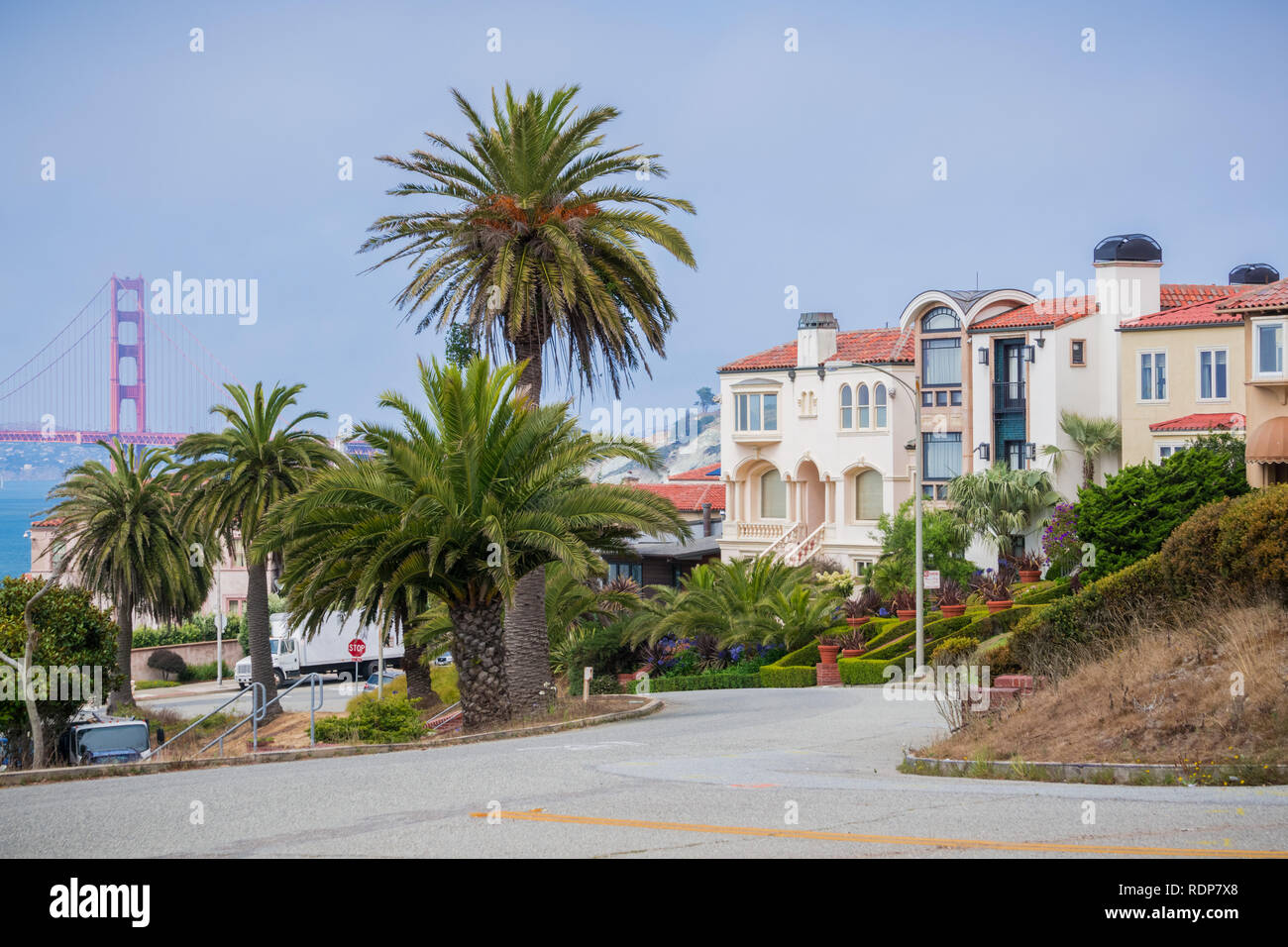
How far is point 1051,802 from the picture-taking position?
11.2 m

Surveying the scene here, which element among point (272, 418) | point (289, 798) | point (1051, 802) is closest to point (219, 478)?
point (272, 418)

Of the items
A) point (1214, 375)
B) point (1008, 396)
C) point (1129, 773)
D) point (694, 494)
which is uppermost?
point (1214, 375)

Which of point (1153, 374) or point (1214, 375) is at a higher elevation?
point (1153, 374)

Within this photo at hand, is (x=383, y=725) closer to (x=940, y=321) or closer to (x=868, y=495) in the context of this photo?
(x=940, y=321)

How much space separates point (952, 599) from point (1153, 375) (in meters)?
12.4

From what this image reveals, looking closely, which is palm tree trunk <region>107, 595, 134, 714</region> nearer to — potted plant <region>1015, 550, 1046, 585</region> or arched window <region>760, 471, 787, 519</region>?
arched window <region>760, 471, 787, 519</region>

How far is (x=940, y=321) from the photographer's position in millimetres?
53031

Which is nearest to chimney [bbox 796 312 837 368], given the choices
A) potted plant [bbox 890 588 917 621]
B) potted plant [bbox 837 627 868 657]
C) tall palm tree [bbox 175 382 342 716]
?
potted plant [bbox 890 588 917 621]

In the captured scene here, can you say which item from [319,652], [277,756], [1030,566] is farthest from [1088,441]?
[277,756]

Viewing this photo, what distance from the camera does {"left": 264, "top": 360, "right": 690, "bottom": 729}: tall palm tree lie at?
21.9 meters

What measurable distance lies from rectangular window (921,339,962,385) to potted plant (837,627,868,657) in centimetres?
1807

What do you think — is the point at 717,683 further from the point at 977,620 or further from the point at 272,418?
the point at 272,418

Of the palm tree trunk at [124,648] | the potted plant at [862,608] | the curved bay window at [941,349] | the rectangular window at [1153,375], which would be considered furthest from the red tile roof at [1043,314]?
the palm tree trunk at [124,648]
